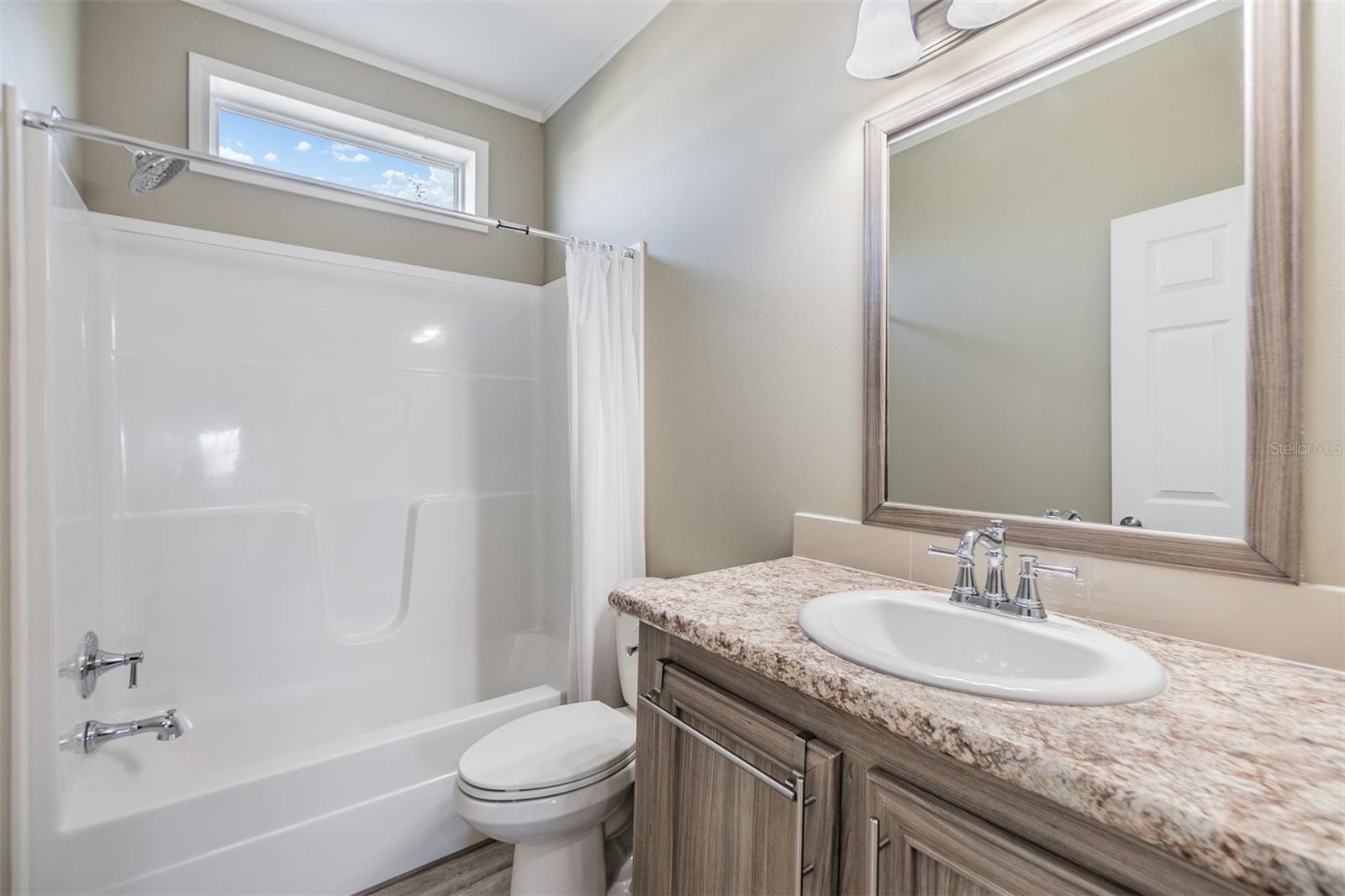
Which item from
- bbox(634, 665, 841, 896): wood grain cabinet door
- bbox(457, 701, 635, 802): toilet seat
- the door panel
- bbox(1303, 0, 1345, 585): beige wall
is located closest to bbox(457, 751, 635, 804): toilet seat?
bbox(457, 701, 635, 802): toilet seat

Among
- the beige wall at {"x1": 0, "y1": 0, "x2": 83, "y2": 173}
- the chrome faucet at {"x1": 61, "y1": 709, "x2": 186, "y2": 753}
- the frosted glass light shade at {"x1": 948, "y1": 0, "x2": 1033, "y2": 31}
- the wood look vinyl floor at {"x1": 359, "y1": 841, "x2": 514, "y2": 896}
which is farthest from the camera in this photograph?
the wood look vinyl floor at {"x1": 359, "y1": 841, "x2": 514, "y2": 896}

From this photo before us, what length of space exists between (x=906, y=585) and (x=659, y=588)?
1.70 ft

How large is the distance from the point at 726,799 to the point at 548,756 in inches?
26.9

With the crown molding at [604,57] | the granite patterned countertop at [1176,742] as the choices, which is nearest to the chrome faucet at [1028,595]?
the granite patterned countertop at [1176,742]

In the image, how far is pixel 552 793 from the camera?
4.37 ft

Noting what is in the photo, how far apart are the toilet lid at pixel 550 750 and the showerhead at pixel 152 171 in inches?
65.8

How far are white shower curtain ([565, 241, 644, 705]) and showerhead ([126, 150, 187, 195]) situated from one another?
1056 mm

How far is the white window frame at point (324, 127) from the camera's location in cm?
214

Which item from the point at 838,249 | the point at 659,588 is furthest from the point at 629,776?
the point at 838,249

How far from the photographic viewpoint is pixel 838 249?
1422 mm

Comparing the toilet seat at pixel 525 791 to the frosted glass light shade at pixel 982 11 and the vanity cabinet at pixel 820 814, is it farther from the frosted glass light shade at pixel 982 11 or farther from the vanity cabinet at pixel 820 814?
the frosted glass light shade at pixel 982 11

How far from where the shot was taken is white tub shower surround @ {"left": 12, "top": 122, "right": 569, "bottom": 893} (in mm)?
1342

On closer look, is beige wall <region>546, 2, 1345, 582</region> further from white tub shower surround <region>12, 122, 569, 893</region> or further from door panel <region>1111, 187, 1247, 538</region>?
white tub shower surround <region>12, 122, 569, 893</region>

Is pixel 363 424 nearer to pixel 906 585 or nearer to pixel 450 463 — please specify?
pixel 450 463
